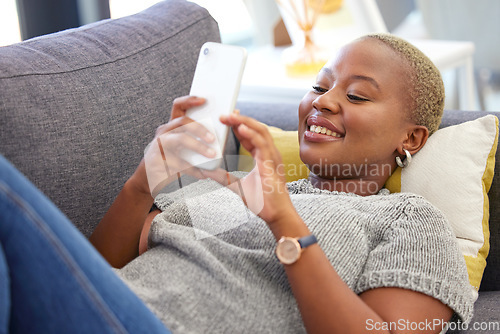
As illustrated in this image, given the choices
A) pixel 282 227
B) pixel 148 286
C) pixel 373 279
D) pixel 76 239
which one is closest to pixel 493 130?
pixel 373 279

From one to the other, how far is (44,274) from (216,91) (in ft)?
1.41

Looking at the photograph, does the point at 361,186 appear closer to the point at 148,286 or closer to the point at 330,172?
the point at 330,172

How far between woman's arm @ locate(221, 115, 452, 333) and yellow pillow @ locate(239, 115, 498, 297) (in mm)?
349

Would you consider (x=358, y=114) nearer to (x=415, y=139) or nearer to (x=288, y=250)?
(x=415, y=139)

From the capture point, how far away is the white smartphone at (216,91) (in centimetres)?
100

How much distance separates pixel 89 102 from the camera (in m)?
1.27

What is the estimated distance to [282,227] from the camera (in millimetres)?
979

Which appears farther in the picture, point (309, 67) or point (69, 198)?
point (309, 67)

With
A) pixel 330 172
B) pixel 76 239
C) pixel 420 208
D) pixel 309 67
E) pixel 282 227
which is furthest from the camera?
pixel 309 67

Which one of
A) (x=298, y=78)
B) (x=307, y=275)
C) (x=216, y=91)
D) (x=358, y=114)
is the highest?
(x=216, y=91)

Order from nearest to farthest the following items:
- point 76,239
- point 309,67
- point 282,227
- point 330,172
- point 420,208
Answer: point 76,239
point 282,227
point 420,208
point 330,172
point 309,67

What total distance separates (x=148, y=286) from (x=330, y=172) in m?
0.48

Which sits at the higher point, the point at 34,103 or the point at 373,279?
the point at 34,103

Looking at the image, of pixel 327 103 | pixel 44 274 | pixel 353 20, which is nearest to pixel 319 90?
pixel 327 103
